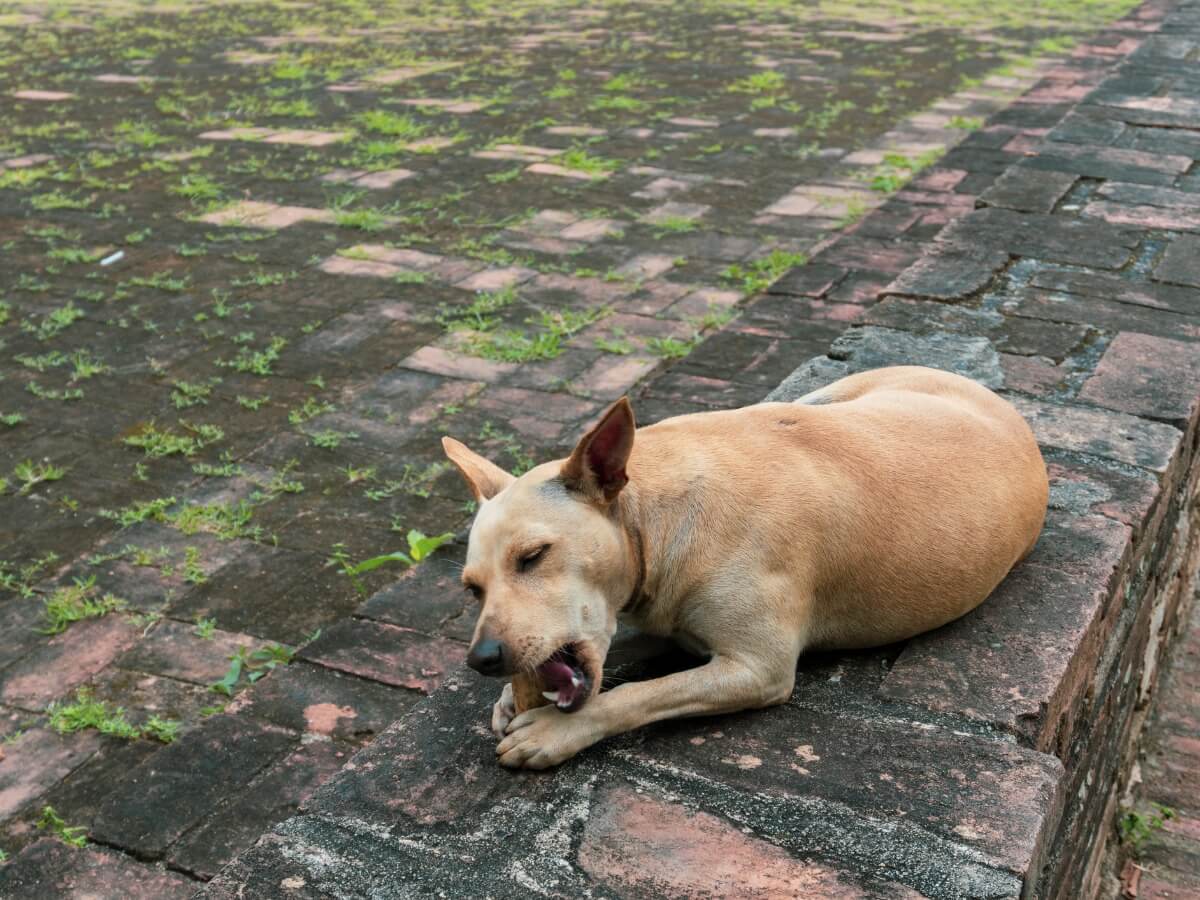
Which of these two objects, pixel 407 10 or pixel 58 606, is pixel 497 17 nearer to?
pixel 407 10

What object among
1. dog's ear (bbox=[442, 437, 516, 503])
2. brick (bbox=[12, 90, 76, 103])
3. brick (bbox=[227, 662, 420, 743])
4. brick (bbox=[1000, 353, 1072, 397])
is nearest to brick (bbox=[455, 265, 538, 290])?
brick (bbox=[1000, 353, 1072, 397])

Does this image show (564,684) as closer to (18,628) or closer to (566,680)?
(566,680)

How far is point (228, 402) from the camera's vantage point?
205 inches

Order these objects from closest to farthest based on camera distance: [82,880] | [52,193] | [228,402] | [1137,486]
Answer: [82,880], [1137,486], [228,402], [52,193]

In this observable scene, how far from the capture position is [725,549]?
2.21 m

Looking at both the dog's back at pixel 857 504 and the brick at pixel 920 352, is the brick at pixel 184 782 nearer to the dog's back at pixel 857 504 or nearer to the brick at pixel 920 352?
the dog's back at pixel 857 504

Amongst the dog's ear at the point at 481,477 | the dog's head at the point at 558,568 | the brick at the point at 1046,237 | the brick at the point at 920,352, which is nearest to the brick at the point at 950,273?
the brick at the point at 1046,237

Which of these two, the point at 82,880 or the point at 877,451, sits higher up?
the point at 877,451

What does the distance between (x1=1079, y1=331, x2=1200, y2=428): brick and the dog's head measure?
1.80 m

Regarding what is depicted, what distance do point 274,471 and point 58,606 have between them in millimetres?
991

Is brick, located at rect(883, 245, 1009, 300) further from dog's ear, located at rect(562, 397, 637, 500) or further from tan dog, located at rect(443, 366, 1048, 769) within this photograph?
dog's ear, located at rect(562, 397, 637, 500)

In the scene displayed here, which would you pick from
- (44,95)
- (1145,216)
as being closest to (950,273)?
(1145,216)

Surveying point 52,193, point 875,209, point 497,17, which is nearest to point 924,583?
point 875,209

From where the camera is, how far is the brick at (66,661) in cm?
346
